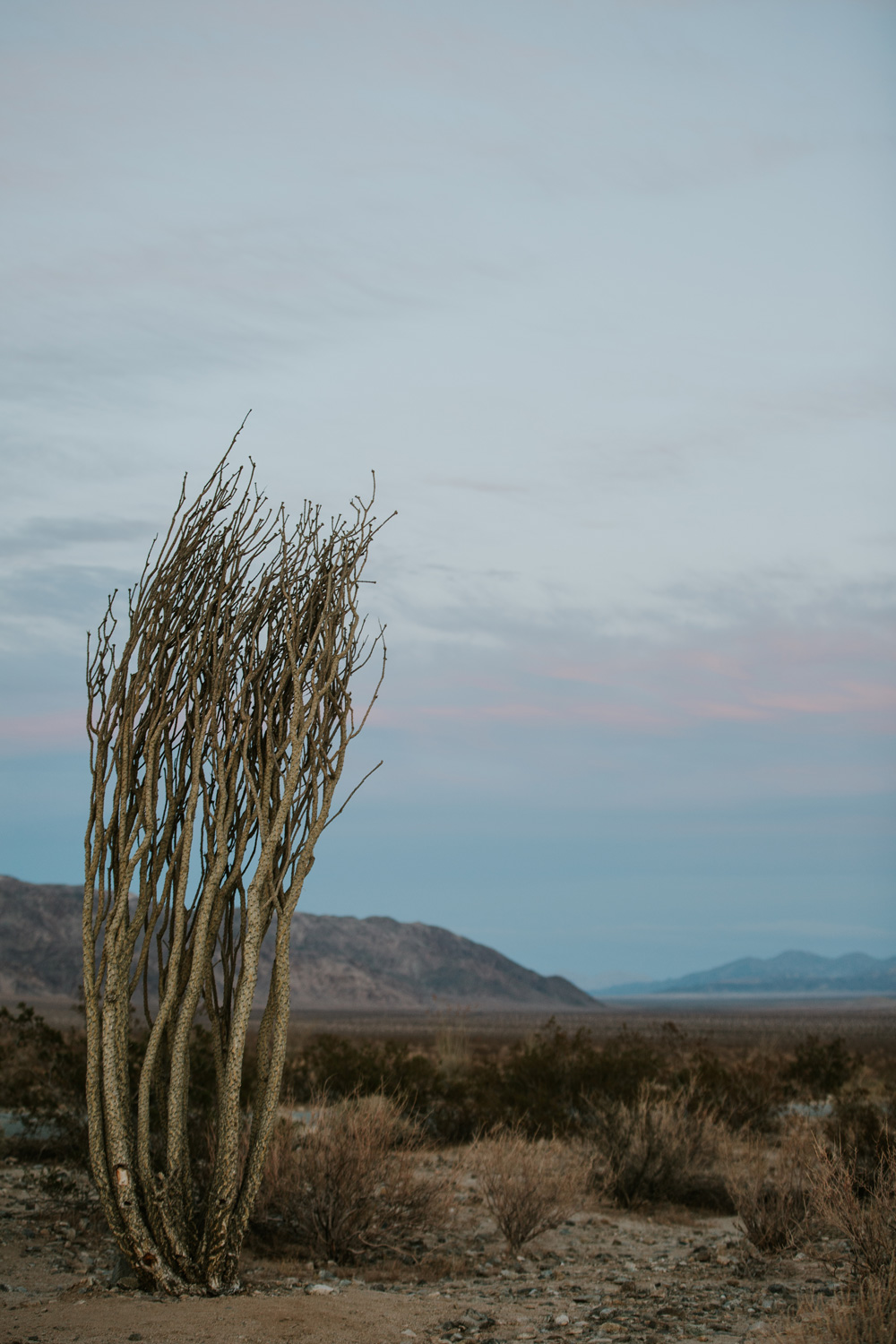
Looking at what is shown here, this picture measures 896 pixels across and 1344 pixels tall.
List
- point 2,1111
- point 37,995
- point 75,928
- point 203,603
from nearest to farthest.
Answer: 1. point 203,603
2. point 2,1111
3. point 37,995
4. point 75,928

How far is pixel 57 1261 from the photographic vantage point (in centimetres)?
753

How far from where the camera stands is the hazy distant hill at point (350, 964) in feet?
274

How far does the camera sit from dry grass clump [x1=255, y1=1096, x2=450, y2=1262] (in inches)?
325

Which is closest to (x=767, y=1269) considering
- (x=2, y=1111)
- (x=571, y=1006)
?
(x=2, y=1111)

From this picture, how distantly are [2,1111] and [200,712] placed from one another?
9.64 metres

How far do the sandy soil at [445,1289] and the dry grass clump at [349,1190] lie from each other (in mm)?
274

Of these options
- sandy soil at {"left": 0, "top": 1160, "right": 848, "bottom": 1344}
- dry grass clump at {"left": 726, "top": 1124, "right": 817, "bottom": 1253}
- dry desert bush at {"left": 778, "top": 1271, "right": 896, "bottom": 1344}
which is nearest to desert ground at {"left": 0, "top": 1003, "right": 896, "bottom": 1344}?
sandy soil at {"left": 0, "top": 1160, "right": 848, "bottom": 1344}

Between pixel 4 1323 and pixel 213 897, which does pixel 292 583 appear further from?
pixel 4 1323

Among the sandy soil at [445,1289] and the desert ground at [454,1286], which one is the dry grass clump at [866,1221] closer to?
the desert ground at [454,1286]

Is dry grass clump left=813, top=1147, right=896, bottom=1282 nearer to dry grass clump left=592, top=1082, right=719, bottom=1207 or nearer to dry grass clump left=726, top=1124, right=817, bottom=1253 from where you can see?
dry grass clump left=726, top=1124, right=817, bottom=1253

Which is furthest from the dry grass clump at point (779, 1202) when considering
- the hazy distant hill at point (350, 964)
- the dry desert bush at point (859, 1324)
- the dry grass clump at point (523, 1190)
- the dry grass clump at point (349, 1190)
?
the hazy distant hill at point (350, 964)

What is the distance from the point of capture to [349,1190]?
8.27m

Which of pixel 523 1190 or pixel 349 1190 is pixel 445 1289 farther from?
pixel 523 1190

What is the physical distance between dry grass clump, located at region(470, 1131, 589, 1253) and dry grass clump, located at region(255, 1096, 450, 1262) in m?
0.43
